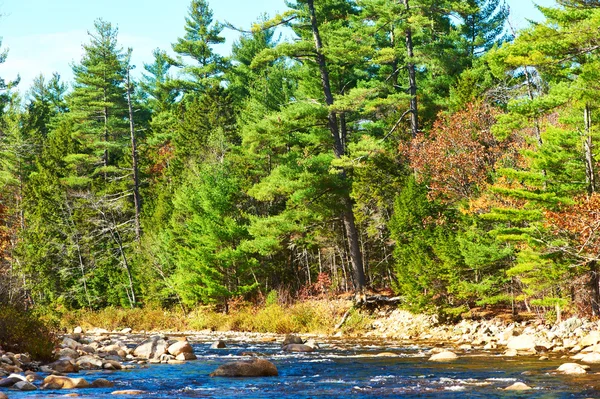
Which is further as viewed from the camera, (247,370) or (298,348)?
(298,348)

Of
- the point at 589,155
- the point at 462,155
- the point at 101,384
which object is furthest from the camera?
the point at 462,155

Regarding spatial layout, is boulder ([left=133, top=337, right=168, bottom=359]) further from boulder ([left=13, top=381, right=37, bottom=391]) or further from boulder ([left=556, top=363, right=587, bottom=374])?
boulder ([left=556, top=363, right=587, bottom=374])

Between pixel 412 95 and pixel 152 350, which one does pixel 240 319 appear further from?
pixel 412 95

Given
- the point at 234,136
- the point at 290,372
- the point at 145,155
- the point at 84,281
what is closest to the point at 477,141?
the point at 290,372

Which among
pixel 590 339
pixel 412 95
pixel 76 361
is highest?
pixel 412 95

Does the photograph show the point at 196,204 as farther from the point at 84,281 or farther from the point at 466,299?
the point at 466,299

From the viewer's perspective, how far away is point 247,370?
14.6m

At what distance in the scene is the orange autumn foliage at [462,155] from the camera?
2470 cm

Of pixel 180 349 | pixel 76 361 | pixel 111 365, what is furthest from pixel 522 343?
pixel 76 361

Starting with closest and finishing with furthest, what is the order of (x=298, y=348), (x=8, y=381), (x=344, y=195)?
1. (x=8, y=381)
2. (x=298, y=348)
3. (x=344, y=195)

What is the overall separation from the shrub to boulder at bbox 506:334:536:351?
39.3 ft

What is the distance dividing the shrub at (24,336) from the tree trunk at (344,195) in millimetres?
14585

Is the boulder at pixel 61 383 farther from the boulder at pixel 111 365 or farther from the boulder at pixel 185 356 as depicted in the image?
the boulder at pixel 185 356

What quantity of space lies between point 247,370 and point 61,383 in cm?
388
